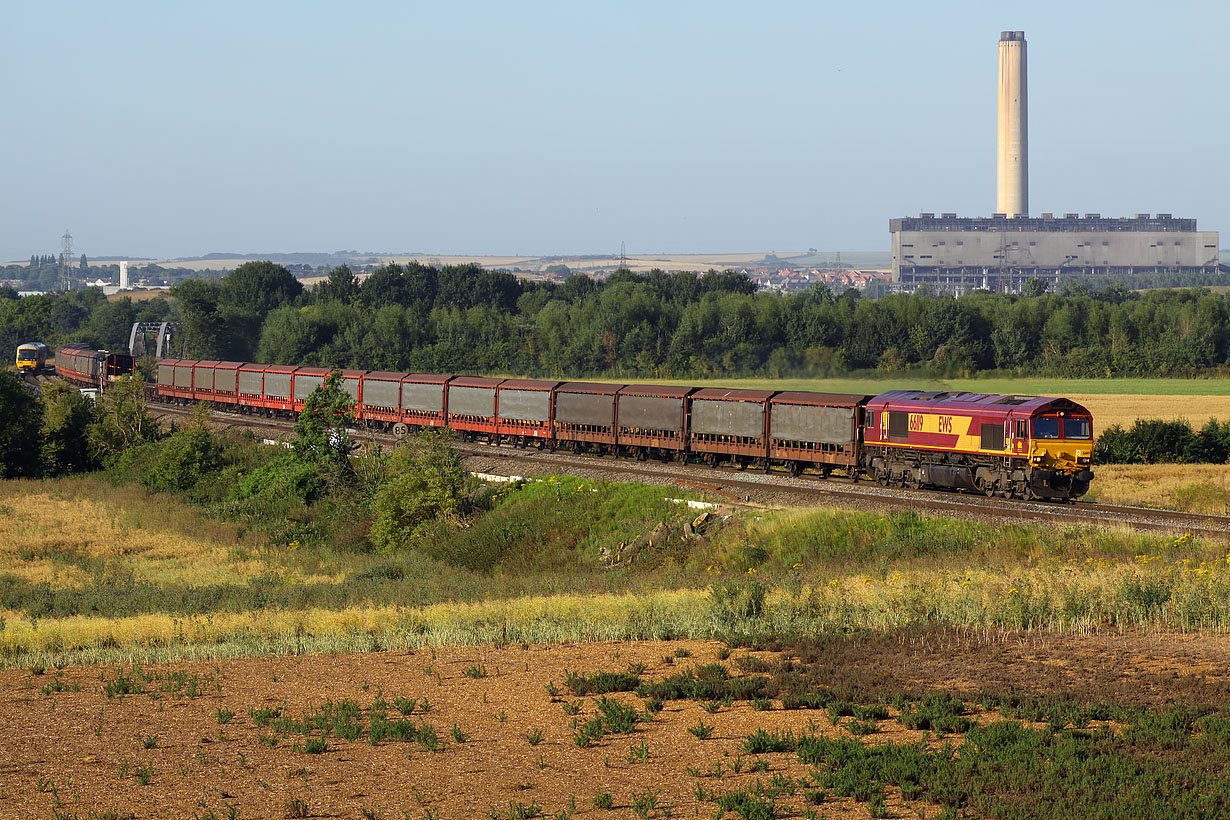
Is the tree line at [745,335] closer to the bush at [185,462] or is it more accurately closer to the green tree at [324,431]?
the bush at [185,462]

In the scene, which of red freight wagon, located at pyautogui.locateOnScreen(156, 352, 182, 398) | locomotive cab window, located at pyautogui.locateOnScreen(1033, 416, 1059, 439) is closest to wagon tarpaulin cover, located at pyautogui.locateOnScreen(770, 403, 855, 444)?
locomotive cab window, located at pyautogui.locateOnScreen(1033, 416, 1059, 439)

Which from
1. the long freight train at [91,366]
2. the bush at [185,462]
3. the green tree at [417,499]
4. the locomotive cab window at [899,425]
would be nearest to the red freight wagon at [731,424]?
the locomotive cab window at [899,425]

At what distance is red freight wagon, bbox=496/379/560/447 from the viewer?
195ft

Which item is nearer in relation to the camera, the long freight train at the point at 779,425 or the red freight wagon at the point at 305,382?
the long freight train at the point at 779,425

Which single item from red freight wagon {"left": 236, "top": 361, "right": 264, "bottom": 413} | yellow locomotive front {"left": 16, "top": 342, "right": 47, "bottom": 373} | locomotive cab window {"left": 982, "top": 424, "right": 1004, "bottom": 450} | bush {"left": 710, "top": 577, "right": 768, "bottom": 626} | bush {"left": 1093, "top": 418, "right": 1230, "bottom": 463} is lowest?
bush {"left": 710, "top": 577, "right": 768, "bottom": 626}

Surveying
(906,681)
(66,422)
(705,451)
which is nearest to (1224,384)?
(705,451)

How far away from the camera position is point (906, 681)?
1972 cm

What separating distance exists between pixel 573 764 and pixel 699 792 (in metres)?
2.24

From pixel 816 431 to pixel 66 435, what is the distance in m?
47.5

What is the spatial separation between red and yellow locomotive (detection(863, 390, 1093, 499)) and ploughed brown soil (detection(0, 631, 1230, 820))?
17279 mm

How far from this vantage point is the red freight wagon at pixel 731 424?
162 ft

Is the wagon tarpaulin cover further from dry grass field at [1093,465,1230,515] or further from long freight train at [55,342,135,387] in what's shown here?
long freight train at [55,342,135,387]

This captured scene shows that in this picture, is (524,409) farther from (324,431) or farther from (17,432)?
(17,432)

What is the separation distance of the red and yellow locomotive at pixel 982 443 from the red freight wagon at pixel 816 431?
37.4 inches
